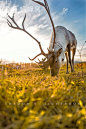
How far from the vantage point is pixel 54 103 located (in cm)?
120

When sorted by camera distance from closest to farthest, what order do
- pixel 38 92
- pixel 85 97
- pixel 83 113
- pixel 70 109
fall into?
1. pixel 83 113
2. pixel 70 109
3. pixel 38 92
4. pixel 85 97

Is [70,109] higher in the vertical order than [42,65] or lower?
lower

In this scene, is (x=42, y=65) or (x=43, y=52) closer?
(x=42, y=65)

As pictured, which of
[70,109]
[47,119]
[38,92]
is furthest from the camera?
[38,92]

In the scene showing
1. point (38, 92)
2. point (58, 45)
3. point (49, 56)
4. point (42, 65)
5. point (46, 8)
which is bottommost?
point (38, 92)

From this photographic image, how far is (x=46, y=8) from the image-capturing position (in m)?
3.44

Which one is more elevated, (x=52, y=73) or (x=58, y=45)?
(x=58, y=45)

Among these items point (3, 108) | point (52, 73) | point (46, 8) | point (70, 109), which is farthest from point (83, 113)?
point (46, 8)

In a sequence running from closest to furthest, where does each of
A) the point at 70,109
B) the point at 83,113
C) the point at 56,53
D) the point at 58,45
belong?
the point at 83,113 < the point at 70,109 < the point at 56,53 < the point at 58,45

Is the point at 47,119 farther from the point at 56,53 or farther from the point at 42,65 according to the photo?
the point at 56,53

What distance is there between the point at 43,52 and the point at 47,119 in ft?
11.6

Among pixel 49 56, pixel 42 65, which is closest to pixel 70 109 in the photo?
pixel 42 65

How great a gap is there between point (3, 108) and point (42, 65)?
2760 mm

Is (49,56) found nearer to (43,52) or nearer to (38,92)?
(43,52)
